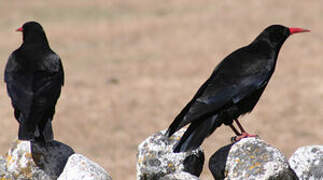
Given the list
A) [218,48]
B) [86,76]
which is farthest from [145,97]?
[218,48]

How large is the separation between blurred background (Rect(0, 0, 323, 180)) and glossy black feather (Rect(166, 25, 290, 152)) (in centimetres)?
664

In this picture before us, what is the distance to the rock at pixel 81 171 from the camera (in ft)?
19.0

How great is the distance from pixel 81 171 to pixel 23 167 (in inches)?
24.4

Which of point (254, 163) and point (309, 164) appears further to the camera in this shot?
point (309, 164)

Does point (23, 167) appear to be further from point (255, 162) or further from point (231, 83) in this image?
point (231, 83)

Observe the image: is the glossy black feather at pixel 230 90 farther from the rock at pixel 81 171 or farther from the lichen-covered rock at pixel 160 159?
the rock at pixel 81 171

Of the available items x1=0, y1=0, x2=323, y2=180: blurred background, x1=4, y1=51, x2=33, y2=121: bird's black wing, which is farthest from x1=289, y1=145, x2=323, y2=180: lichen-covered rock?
x1=0, y1=0, x2=323, y2=180: blurred background

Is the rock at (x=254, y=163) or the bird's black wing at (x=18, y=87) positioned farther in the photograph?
the bird's black wing at (x=18, y=87)

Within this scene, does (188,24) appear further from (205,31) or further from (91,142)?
(91,142)

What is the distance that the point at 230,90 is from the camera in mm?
6703

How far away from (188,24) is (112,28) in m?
3.37

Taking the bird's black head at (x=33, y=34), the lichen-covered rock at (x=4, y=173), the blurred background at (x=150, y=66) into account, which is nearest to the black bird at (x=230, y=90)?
the lichen-covered rock at (x=4, y=173)

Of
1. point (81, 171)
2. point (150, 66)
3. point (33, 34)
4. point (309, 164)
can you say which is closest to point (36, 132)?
point (81, 171)

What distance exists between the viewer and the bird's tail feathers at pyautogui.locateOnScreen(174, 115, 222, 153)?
6055mm
